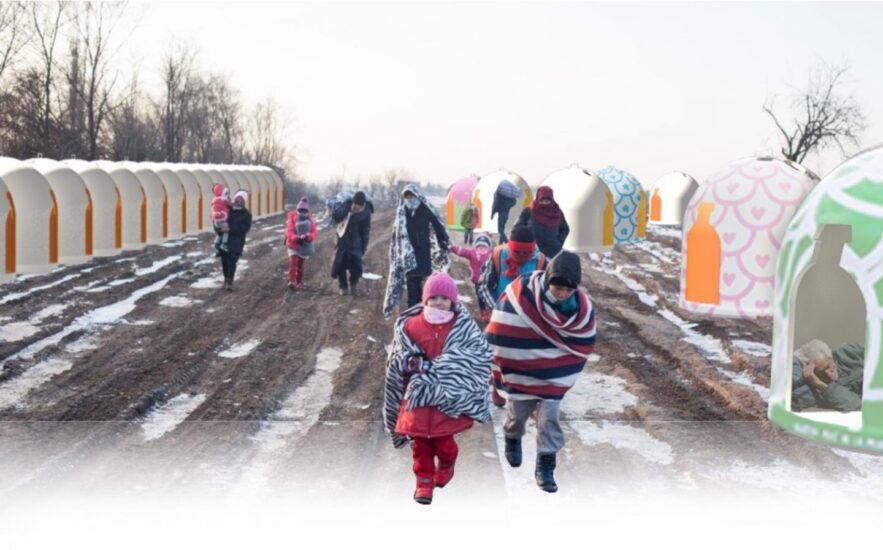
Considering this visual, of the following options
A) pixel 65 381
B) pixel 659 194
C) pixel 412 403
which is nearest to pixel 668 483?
pixel 412 403

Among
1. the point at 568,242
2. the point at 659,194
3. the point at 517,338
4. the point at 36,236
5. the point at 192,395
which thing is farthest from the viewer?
the point at 659,194

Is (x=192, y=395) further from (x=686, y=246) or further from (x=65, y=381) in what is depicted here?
(x=686, y=246)

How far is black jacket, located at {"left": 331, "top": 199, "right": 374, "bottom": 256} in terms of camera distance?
49.9 ft

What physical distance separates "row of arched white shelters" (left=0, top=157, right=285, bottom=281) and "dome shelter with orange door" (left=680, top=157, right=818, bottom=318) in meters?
10.1

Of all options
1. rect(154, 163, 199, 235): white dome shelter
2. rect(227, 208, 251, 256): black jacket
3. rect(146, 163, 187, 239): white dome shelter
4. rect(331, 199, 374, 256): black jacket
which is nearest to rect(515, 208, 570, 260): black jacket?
rect(331, 199, 374, 256): black jacket

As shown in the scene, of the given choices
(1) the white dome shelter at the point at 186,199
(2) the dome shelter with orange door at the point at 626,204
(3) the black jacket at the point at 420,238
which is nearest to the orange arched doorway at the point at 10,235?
(3) the black jacket at the point at 420,238

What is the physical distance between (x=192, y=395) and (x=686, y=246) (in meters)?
8.20

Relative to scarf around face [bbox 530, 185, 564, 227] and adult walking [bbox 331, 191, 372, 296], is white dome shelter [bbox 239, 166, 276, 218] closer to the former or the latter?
adult walking [bbox 331, 191, 372, 296]

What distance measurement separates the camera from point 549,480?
663 cm

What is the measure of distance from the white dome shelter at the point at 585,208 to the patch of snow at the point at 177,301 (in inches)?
438

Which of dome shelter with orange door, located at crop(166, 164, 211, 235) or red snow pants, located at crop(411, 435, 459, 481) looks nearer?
red snow pants, located at crop(411, 435, 459, 481)

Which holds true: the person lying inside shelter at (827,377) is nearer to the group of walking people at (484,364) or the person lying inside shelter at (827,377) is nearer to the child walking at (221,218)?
the group of walking people at (484,364)

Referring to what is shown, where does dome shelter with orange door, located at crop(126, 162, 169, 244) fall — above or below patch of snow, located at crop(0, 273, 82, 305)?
above

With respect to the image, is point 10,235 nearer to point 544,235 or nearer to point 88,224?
point 88,224
